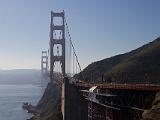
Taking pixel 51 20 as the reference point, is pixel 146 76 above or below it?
below

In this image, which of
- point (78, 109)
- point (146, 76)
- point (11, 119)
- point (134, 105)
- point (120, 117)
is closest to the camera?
point (134, 105)

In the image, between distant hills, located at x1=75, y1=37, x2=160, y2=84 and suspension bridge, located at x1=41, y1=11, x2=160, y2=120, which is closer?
suspension bridge, located at x1=41, y1=11, x2=160, y2=120

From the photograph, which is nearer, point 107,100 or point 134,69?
point 107,100

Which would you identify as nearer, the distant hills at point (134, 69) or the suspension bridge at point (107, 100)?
the suspension bridge at point (107, 100)

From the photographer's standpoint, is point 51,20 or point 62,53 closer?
point 62,53

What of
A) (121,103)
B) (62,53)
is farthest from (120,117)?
(62,53)

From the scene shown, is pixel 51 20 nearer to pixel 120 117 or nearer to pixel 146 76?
pixel 146 76

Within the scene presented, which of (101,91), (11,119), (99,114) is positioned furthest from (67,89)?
(11,119)

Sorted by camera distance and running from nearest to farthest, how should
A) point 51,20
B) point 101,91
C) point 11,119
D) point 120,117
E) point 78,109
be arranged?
1. point 120,117
2. point 101,91
3. point 78,109
4. point 11,119
5. point 51,20

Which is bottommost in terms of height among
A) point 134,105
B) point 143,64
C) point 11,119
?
point 11,119
